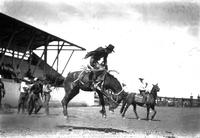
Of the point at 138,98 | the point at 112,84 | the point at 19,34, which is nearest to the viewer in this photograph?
the point at 112,84

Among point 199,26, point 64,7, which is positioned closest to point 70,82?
point 64,7

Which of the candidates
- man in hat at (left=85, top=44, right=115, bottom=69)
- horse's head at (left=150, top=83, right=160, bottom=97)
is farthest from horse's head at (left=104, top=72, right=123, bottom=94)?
horse's head at (left=150, top=83, right=160, bottom=97)

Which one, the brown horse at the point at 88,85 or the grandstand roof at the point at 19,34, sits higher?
the grandstand roof at the point at 19,34

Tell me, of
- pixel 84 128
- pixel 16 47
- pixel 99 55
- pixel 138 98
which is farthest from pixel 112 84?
pixel 16 47

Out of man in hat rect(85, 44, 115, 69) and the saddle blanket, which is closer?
man in hat rect(85, 44, 115, 69)

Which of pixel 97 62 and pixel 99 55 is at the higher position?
pixel 99 55

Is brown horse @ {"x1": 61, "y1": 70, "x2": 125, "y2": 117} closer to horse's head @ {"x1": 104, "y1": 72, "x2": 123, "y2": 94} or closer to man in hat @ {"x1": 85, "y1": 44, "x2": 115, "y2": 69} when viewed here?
horse's head @ {"x1": 104, "y1": 72, "x2": 123, "y2": 94}

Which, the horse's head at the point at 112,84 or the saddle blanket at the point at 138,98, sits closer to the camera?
the horse's head at the point at 112,84

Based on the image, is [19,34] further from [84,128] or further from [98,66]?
[84,128]

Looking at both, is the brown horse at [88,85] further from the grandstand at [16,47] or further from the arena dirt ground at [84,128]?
the grandstand at [16,47]

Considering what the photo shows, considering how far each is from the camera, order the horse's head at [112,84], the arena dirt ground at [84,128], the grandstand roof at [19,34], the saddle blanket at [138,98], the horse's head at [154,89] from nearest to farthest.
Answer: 1. the arena dirt ground at [84,128]
2. the horse's head at [112,84]
3. the horse's head at [154,89]
4. the saddle blanket at [138,98]
5. the grandstand roof at [19,34]

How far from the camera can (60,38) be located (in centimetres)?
2567

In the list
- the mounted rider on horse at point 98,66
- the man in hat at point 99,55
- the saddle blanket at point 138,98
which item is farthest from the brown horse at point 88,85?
the saddle blanket at point 138,98

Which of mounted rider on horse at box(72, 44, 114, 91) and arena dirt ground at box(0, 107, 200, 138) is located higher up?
mounted rider on horse at box(72, 44, 114, 91)
